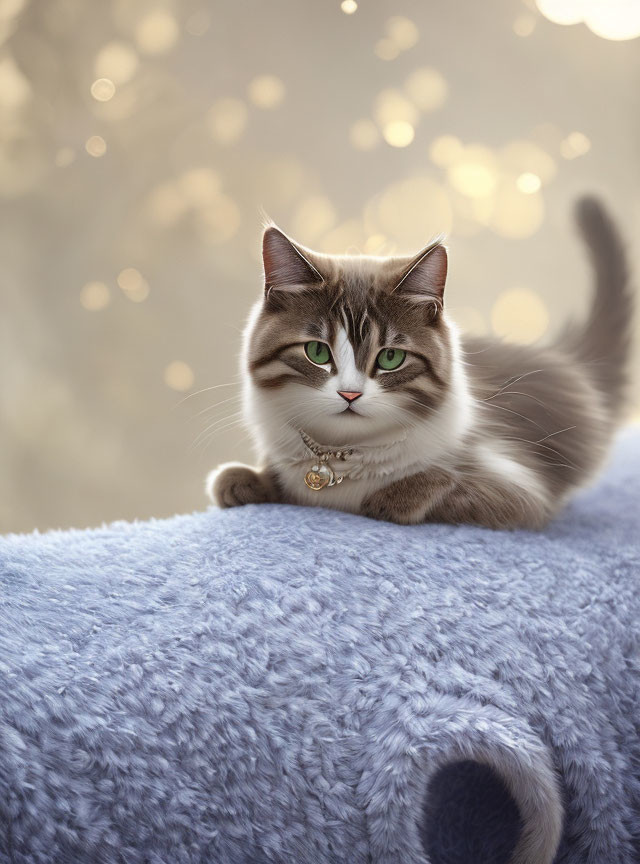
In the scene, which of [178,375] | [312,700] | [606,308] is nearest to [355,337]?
[312,700]

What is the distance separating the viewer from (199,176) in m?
1.55

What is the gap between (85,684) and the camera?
0.49 meters

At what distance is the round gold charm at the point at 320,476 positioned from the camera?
2.60ft

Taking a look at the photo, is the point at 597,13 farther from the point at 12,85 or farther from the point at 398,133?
the point at 12,85

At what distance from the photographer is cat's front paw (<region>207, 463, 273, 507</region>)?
0.86 metres

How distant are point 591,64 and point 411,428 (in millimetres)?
1444

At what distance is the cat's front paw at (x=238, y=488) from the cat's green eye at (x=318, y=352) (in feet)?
0.62

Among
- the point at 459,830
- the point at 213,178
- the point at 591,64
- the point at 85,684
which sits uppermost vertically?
the point at 591,64

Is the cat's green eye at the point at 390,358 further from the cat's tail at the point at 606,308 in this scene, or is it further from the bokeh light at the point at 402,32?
the bokeh light at the point at 402,32

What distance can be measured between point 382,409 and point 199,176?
101 cm

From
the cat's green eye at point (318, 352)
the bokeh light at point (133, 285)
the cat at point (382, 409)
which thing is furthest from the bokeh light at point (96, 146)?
the cat's green eye at point (318, 352)

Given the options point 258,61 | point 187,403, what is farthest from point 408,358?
point 258,61

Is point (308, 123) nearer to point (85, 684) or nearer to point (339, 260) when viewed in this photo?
point (339, 260)

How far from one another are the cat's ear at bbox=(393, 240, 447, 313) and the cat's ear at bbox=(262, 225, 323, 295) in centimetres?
9
